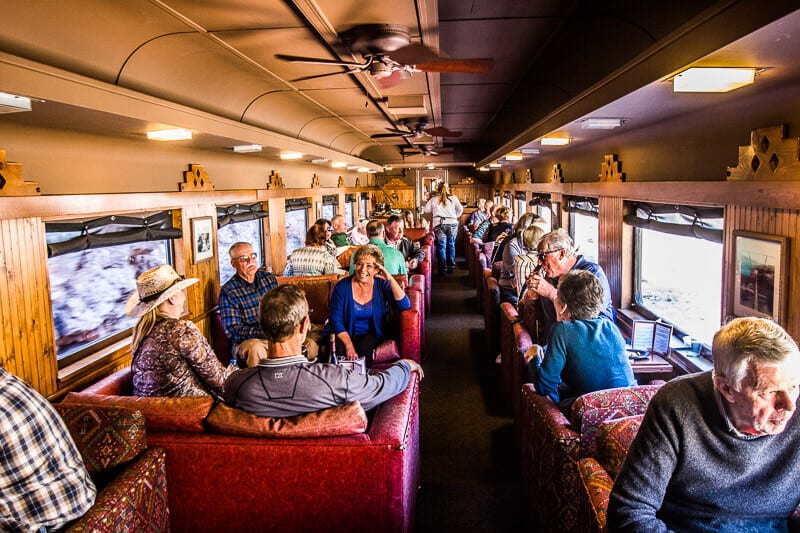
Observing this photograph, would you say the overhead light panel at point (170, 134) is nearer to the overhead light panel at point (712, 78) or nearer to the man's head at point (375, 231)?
the man's head at point (375, 231)

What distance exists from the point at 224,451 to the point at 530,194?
9.17 metres

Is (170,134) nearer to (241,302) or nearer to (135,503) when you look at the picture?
(241,302)

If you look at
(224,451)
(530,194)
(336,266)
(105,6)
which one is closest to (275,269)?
(336,266)

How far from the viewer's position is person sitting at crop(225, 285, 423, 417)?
2.46 metres

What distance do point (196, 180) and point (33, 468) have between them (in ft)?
13.6

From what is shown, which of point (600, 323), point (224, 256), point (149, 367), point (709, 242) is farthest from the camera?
point (224, 256)

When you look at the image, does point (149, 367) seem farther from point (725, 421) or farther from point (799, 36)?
point (799, 36)

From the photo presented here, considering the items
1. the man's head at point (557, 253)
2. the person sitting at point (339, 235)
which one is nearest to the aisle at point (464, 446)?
the man's head at point (557, 253)

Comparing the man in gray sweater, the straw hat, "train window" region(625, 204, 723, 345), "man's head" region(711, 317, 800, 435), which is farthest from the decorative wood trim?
"man's head" region(711, 317, 800, 435)

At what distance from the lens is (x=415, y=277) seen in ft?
20.8

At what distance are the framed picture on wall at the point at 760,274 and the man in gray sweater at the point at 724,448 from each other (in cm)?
134

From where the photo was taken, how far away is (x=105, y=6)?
304cm

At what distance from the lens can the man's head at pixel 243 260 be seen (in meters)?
4.86

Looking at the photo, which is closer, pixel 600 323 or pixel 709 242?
pixel 600 323
